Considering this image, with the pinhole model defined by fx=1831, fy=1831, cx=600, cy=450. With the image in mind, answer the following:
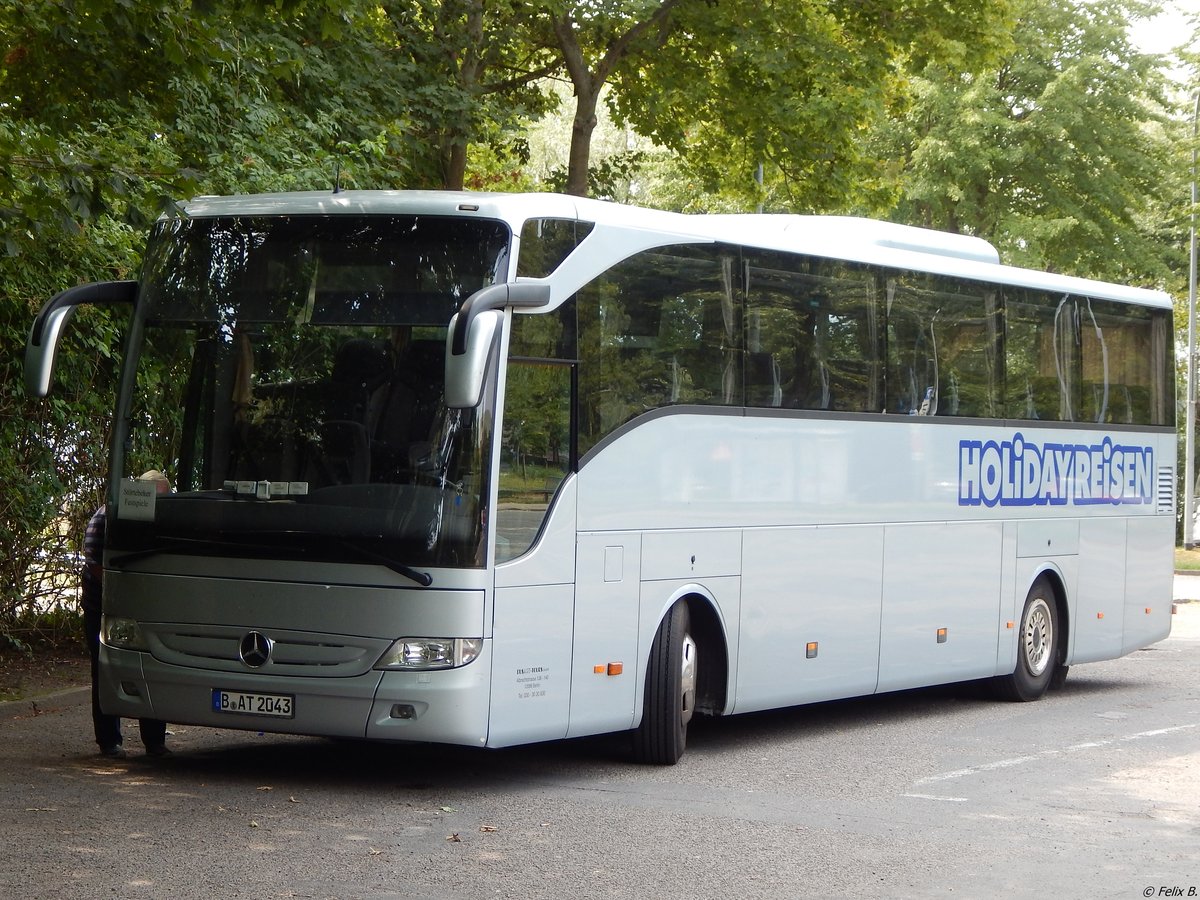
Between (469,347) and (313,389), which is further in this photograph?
(313,389)

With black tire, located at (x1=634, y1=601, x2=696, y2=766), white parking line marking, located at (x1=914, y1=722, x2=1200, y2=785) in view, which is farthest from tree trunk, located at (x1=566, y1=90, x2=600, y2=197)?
black tire, located at (x1=634, y1=601, x2=696, y2=766)

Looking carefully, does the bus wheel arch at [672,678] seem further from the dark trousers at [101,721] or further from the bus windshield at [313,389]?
the dark trousers at [101,721]

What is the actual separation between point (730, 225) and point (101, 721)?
200 inches

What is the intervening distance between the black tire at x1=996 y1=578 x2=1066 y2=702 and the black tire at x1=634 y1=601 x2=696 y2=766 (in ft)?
17.1

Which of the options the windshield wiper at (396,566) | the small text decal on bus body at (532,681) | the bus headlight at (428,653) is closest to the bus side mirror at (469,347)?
the windshield wiper at (396,566)

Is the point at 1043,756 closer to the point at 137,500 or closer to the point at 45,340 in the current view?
the point at 137,500

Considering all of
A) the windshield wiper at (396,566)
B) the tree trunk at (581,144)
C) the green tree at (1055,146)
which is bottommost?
the windshield wiper at (396,566)

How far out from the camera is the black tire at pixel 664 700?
11.1 metres

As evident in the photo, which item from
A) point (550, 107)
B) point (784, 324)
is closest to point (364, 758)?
point (784, 324)

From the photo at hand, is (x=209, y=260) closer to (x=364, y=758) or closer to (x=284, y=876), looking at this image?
(x=364, y=758)

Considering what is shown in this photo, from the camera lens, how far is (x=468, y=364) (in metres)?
8.82

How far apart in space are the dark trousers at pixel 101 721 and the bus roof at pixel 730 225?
249 centimetres

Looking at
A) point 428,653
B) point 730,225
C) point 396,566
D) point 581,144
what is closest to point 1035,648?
point 730,225

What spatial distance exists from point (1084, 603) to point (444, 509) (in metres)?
8.73
